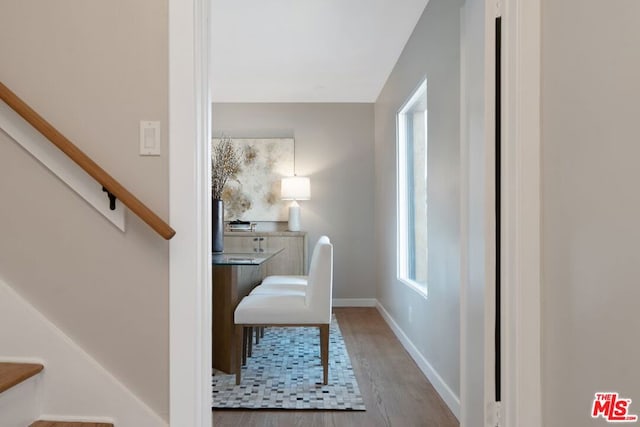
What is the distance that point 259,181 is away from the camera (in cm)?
616

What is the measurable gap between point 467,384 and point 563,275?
1.14 m

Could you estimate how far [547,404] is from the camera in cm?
142

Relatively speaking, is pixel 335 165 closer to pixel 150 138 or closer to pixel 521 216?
pixel 150 138

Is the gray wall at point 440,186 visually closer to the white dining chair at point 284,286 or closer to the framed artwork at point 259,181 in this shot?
the white dining chair at point 284,286

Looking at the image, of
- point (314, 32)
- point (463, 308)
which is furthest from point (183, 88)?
point (314, 32)

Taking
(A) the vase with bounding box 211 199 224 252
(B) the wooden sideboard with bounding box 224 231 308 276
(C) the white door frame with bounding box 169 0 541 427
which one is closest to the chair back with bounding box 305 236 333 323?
(A) the vase with bounding box 211 199 224 252

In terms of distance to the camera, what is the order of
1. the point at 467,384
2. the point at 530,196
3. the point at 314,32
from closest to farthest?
1. the point at 530,196
2. the point at 467,384
3. the point at 314,32

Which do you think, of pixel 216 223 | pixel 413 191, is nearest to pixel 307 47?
pixel 413 191

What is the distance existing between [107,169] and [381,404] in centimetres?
208

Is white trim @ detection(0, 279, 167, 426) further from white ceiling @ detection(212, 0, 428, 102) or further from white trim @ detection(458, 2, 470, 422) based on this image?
white ceiling @ detection(212, 0, 428, 102)

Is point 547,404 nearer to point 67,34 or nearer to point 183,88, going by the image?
point 183,88

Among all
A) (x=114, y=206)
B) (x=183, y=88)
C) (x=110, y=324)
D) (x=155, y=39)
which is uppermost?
(x=155, y=39)

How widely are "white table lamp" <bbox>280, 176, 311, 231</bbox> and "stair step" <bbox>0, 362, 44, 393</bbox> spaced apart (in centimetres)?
439

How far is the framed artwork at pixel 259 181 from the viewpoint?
20.1 feet
